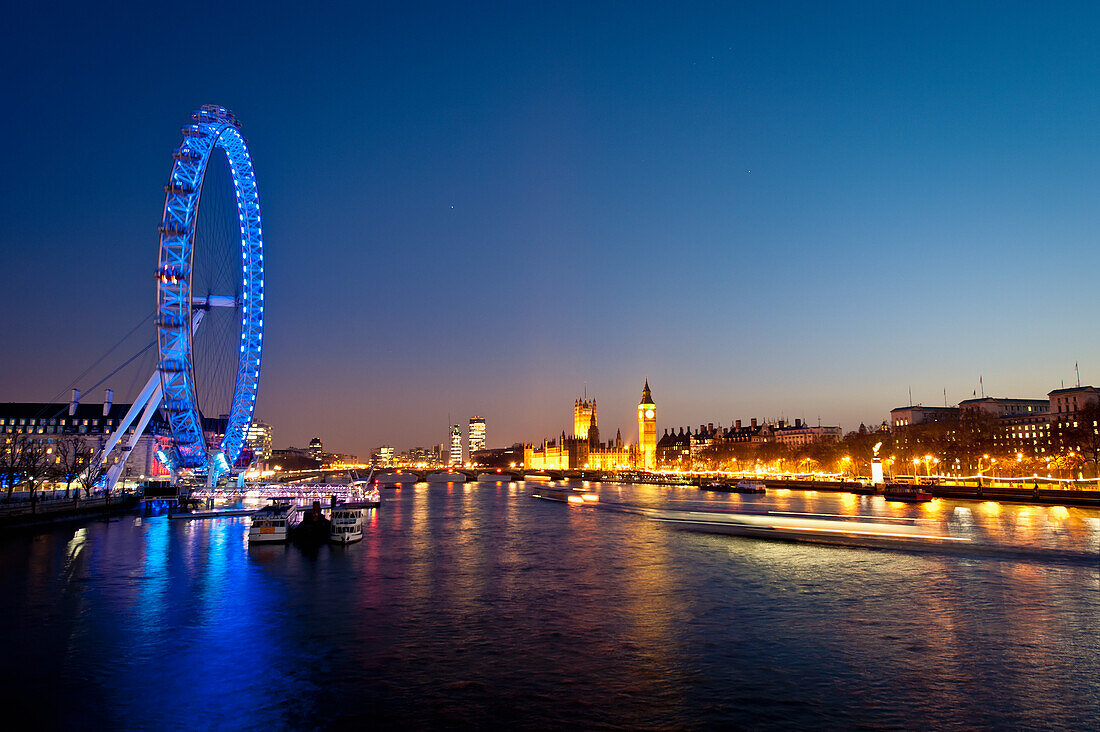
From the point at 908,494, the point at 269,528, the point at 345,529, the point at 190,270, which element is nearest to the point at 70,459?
the point at 190,270

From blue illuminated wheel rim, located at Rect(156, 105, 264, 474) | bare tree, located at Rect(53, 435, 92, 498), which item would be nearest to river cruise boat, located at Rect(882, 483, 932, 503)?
blue illuminated wheel rim, located at Rect(156, 105, 264, 474)

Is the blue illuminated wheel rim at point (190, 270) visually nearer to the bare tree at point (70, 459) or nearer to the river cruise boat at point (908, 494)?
the bare tree at point (70, 459)

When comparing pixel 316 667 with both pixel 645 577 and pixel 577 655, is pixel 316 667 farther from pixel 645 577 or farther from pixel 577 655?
pixel 645 577

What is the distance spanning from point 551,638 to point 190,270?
55165mm

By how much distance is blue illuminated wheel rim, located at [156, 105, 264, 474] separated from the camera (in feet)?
206

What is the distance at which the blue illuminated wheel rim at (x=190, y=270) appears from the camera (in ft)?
206

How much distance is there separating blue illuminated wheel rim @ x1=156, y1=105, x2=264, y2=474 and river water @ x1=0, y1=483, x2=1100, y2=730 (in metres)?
24.9

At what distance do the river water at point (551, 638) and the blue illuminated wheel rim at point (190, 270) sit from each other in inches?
981

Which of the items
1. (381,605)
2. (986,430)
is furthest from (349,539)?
(986,430)

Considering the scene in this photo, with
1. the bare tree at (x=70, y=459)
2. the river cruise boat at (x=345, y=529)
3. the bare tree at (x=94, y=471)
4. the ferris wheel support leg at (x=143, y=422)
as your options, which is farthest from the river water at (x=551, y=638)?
the bare tree at (x=94, y=471)

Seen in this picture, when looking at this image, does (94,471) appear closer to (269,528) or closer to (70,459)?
(70,459)

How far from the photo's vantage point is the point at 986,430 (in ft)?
404

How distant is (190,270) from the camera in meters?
64.9

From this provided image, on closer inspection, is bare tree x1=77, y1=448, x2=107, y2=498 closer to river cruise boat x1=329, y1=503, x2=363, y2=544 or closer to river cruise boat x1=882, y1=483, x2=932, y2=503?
river cruise boat x1=329, y1=503, x2=363, y2=544
